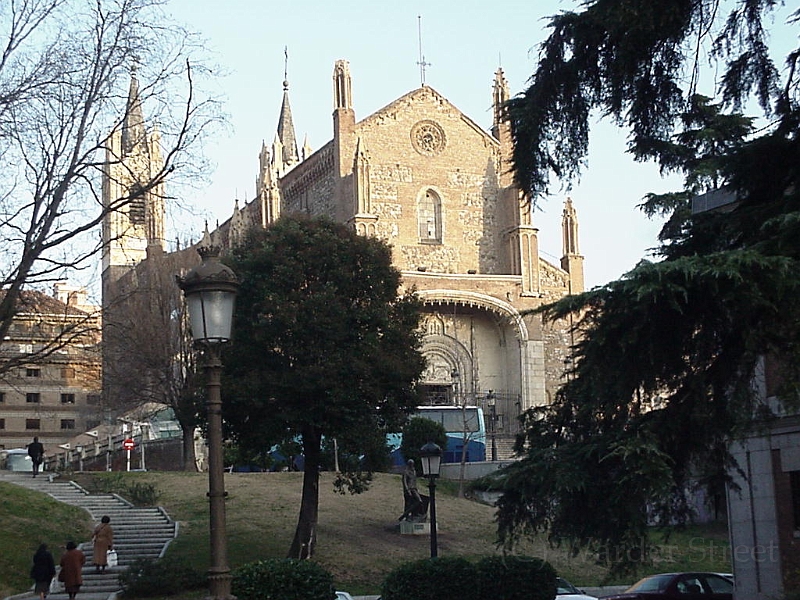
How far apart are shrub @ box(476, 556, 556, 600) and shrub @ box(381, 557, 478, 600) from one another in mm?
350

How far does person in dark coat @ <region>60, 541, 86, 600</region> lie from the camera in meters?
20.5

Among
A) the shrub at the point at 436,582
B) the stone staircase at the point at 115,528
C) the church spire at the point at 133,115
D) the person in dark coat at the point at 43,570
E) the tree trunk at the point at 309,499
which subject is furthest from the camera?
the tree trunk at the point at 309,499

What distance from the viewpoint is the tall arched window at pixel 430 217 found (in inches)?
2179

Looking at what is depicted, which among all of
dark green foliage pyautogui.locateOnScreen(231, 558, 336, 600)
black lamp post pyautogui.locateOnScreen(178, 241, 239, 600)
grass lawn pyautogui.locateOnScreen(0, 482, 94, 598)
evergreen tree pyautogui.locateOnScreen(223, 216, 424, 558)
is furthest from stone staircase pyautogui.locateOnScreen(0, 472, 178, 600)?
black lamp post pyautogui.locateOnScreen(178, 241, 239, 600)

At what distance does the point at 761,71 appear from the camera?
12.2m

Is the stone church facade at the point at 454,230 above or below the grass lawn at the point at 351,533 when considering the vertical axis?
above

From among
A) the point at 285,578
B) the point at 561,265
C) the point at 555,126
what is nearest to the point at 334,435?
the point at 285,578

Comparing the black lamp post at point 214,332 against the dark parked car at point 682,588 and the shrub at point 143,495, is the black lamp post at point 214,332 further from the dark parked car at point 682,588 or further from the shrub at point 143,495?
the shrub at point 143,495

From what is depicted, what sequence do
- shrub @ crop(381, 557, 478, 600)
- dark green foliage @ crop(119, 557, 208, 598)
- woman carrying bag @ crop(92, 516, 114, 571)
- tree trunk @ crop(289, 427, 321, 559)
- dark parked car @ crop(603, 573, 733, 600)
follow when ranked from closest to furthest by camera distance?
1. shrub @ crop(381, 557, 478, 600)
2. dark parked car @ crop(603, 573, 733, 600)
3. dark green foliage @ crop(119, 557, 208, 598)
4. woman carrying bag @ crop(92, 516, 114, 571)
5. tree trunk @ crop(289, 427, 321, 559)

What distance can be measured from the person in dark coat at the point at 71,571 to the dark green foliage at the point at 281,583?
5.94 metres

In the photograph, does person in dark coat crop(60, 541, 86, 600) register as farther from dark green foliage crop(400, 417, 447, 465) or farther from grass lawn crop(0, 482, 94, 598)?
dark green foliage crop(400, 417, 447, 465)

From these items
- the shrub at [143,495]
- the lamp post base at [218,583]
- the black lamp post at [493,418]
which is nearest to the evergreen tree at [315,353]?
the shrub at [143,495]

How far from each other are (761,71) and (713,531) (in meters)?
24.1

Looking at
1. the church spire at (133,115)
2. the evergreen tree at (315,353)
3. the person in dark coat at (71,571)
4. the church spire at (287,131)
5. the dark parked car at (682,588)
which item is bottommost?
the dark parked car at (682,588)
